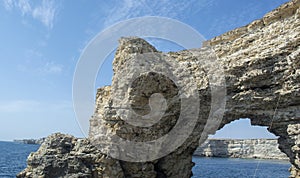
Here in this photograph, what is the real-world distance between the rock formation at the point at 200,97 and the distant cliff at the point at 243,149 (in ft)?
231

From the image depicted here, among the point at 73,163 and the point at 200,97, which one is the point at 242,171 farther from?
the point at 73,163

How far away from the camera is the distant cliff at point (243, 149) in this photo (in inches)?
3423

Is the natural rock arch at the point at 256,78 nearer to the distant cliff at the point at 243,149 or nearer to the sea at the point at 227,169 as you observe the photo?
the sea at the point at 227,169

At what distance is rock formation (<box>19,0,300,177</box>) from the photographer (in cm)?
1580

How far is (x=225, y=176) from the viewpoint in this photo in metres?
38.2

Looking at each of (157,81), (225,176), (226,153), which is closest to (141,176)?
(157,81)

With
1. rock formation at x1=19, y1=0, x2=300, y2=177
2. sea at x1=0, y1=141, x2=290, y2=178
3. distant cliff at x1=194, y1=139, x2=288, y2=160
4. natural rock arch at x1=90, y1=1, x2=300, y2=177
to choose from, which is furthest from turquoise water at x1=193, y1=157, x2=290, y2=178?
distant cliff at x1=194, y1=139, x2=288, y2=160

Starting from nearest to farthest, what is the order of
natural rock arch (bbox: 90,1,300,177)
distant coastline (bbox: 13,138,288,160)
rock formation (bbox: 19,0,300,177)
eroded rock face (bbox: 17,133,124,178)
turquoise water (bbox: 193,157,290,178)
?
natural rock arch (bbox: 90,1,300,177) < rock formation (bbox: 19,0,300,177) < eroded rock face (bbox: 17,133,124,178) < turquoise water (bbox: 193,157,290,178) < distant coastline (bbox: 13,138,288,160)

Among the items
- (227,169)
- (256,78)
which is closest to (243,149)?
(227,169)

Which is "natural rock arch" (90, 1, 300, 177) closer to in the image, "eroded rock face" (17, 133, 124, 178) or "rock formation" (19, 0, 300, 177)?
"rock formation" (19, 0, 300, 177)

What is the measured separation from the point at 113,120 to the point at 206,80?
23.4 ft

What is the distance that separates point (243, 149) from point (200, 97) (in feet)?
282

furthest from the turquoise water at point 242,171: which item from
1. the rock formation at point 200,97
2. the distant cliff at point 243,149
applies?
the distant cliff at point 243,149

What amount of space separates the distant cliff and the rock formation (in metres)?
70.4
